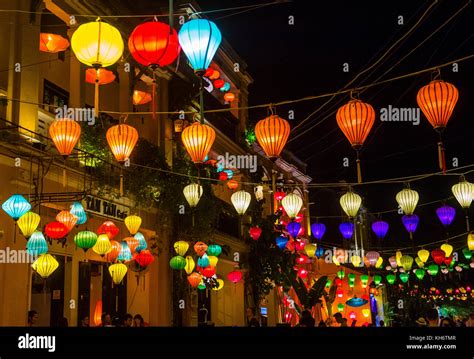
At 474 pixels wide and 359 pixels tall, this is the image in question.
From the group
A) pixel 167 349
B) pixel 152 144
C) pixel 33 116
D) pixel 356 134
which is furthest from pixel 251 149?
pixel 167 349

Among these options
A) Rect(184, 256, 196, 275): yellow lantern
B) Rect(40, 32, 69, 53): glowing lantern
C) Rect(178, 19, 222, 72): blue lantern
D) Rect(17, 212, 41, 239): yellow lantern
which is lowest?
Rect(184, 256, 196, 275): yellow lantern

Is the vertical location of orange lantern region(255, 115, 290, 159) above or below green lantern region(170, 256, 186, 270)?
above

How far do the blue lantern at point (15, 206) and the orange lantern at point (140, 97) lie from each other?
708 centimetres

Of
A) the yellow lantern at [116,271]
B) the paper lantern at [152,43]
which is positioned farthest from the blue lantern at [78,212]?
the paper lantern at [152,43]

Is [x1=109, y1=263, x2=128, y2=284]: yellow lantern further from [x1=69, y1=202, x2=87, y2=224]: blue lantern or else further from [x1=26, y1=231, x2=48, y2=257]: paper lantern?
[x1=26, y1=231, x2=48, y2=257]: paper lantern

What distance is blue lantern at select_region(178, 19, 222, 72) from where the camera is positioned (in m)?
7.35

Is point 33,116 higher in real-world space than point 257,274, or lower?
higher

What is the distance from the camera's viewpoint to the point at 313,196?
3412 cm

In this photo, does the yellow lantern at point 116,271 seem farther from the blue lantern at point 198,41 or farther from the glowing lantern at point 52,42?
the blue lantern at point 198,41

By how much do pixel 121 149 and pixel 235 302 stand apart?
13220 millimetres

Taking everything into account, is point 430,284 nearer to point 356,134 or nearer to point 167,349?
point 356,134

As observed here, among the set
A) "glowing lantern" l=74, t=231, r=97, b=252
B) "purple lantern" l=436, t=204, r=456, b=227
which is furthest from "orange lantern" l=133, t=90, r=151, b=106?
"purple lantern" l=436, t=204, r=456, b=227

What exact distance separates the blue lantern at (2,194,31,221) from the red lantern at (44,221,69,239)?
62cm

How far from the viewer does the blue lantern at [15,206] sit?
932cm
